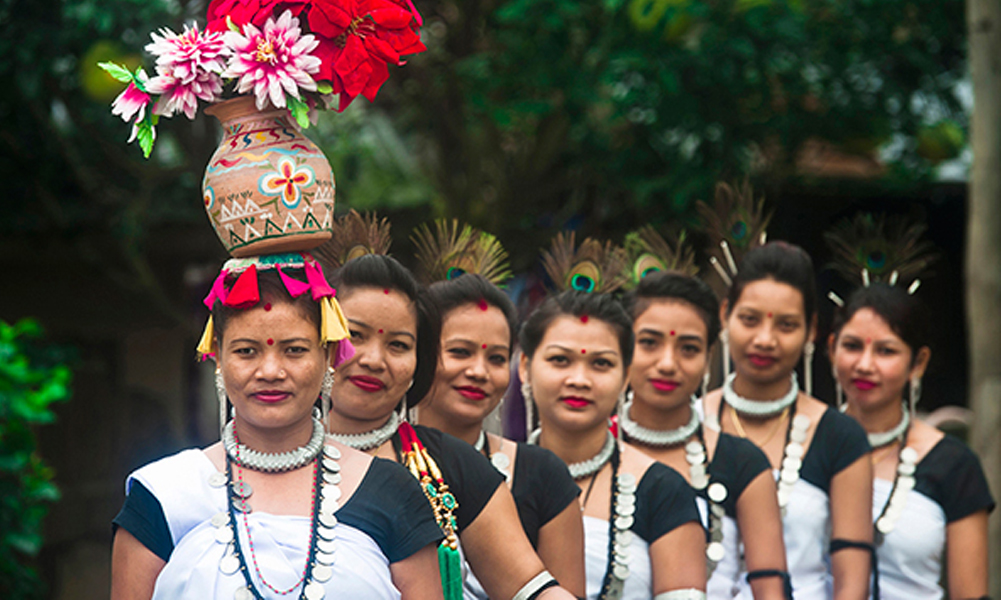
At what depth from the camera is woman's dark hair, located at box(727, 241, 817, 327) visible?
4125mm

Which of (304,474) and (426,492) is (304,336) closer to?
(304,474)

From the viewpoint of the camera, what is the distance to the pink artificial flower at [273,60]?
229 cm

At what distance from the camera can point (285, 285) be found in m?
2.34

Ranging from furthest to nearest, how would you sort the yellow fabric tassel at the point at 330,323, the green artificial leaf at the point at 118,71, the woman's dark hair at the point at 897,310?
the woman's dark hair at the point at 897,310 < the yellow fabric tassel at the point at 330,323 < the green artificial leaf at the point at 118,71

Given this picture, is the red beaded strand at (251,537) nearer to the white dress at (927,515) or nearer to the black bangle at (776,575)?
the black bangle at (776,575)

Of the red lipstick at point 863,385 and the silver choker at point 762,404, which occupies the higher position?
the red lipstick at point 863,385

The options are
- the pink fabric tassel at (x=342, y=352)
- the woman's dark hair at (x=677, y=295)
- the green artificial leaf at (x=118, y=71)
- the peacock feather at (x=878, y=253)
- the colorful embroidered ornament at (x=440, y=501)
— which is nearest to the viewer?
the green artificial leaf at (x=118, y=71)

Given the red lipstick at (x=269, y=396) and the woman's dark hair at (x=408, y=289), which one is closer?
the red lipstick at (x=269, y=396)

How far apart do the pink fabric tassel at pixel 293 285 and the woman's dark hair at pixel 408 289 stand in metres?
0.56

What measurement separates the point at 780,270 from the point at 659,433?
2.77 feet

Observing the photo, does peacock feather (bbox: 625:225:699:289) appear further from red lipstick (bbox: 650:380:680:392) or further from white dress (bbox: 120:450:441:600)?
white dress (bbox: 120:450:441:600)

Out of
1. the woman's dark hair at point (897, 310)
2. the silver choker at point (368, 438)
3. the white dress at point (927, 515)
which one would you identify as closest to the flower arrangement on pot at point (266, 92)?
the silver choker at point (368, 438)

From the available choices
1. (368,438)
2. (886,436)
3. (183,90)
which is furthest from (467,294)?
(886,436)

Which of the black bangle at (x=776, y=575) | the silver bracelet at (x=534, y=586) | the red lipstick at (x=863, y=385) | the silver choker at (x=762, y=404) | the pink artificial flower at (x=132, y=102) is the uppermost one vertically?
the pink artificial flower at (x=132, y=102)
